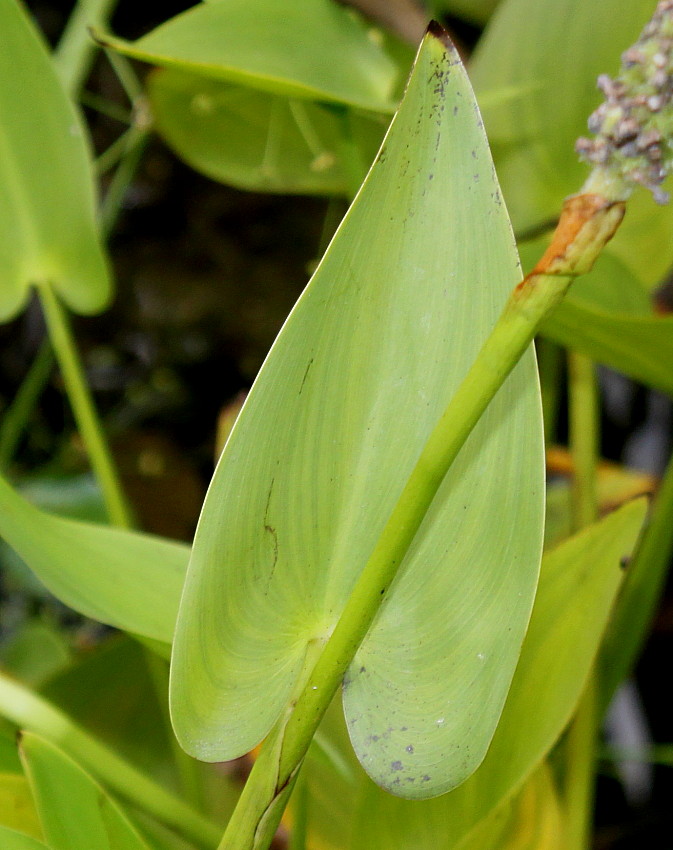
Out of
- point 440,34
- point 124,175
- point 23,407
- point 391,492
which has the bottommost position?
point 23,407

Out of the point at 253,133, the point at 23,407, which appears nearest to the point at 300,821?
the point at 253,133

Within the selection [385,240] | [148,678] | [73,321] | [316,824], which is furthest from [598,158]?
[73,321]

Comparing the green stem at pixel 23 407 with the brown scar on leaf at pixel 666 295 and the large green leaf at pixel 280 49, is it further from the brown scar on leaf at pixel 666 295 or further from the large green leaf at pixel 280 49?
the brown scar on leaf at pixel 666 295

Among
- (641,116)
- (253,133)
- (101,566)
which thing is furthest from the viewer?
(253,133)

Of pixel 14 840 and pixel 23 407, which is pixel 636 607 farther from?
pixel 23 407

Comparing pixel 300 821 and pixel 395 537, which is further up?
pixel 395 537

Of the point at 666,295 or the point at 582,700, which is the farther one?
the point at 666,295

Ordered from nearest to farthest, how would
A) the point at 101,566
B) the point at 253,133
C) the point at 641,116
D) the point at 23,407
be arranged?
1. the point at 641,116
2. the point at 101,566
3. the point at 253,133
4. the point at 23,407
